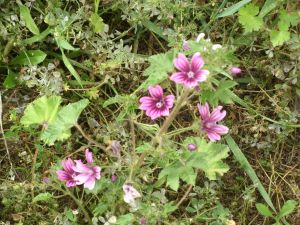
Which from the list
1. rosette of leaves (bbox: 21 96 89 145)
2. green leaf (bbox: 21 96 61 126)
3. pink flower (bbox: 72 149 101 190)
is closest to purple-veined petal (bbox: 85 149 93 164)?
pink flower (bbox: 72 149 101 190)

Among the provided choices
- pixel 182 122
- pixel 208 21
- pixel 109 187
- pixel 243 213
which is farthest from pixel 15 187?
pixel 208 21

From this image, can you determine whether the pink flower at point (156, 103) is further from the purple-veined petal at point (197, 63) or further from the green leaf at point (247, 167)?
the green leaf at point (247, 167)

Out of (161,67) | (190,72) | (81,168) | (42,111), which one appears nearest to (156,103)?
(161,67)

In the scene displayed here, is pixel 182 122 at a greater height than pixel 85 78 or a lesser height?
lesser

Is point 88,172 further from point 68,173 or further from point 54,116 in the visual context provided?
point 54,116

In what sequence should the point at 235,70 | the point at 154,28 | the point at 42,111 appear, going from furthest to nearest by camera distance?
the point at 154,28 < the point at 42,111 < the point at 235,70

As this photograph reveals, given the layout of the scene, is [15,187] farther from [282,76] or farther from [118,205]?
[282,76]

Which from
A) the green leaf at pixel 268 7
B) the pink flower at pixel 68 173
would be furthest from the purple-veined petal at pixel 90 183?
the green leaf at pixel 268 7
